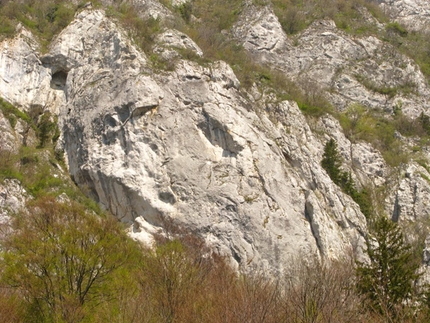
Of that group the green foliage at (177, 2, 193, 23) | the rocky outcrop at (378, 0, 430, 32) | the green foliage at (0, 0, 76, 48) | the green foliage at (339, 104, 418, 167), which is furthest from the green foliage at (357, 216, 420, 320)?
the rocky outcrop at (378, 0, 430, 32)

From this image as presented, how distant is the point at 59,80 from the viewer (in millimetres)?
28562

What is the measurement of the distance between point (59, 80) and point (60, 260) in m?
19.2

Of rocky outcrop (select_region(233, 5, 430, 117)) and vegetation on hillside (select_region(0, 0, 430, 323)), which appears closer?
vegetation on hillside (select_region(0, 0, 430, 323))

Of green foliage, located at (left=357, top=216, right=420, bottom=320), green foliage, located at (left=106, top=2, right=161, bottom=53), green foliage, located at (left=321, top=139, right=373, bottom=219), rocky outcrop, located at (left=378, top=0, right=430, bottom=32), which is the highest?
rocky outcrop, located at (left=378, top=0, right=430, bottom=32)

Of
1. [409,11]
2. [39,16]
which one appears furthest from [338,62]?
[39,16]

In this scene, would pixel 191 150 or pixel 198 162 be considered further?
pixel 191 150

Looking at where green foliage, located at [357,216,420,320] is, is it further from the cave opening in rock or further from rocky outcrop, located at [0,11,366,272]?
the cave opening in rock

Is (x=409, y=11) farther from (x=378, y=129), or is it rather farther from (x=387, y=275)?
(x=387, y=275)

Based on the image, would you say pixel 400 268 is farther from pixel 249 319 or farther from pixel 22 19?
pixel 22 19

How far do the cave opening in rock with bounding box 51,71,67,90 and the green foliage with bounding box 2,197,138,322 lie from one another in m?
16.6

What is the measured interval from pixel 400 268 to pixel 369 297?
2.70 metres

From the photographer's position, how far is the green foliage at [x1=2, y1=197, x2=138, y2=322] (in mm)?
11484

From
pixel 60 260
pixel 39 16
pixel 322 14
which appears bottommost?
pixel 60 260

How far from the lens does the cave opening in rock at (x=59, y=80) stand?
92.5ft
